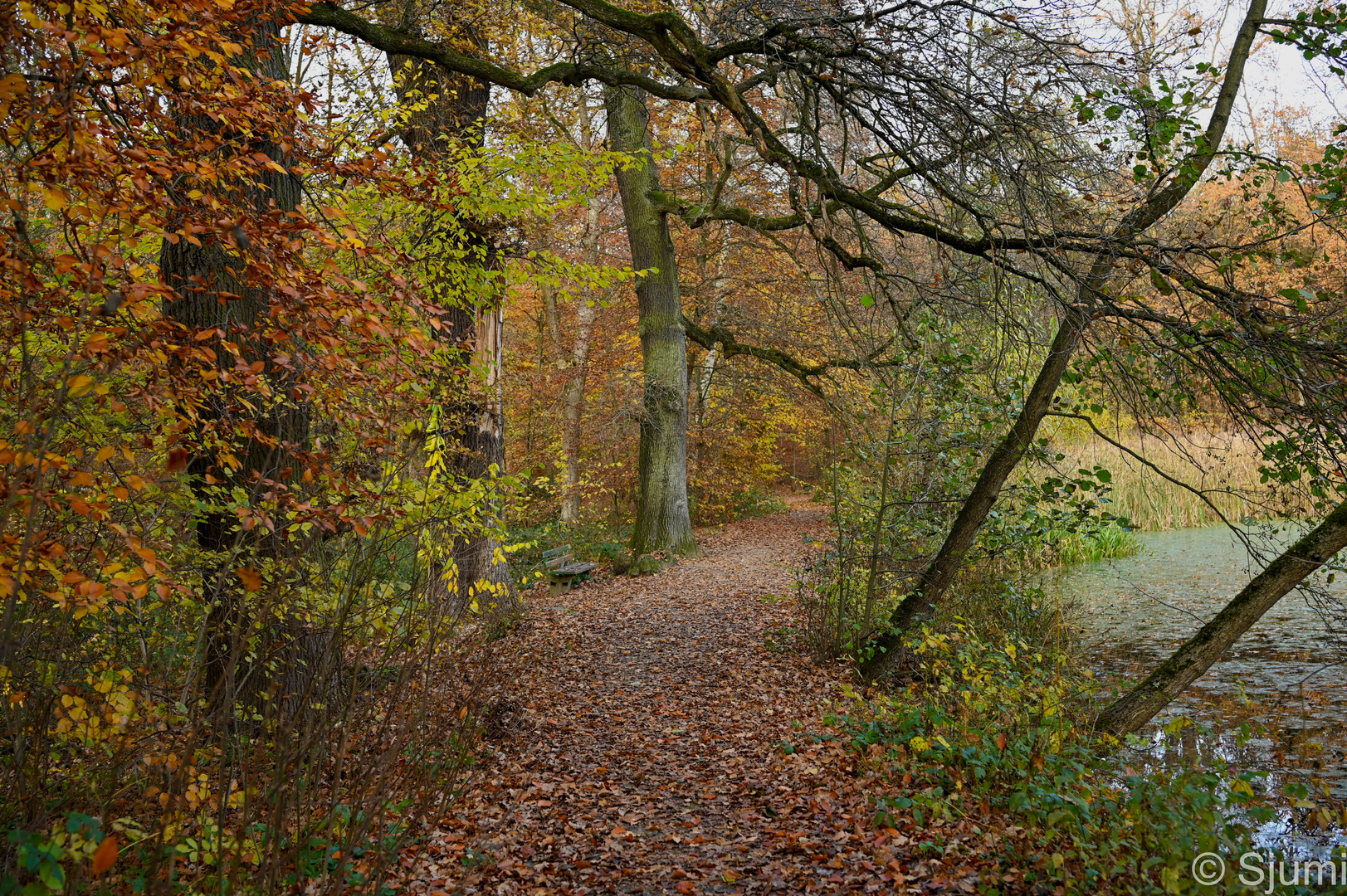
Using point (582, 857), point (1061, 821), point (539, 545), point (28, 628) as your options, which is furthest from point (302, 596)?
point (539, 545)

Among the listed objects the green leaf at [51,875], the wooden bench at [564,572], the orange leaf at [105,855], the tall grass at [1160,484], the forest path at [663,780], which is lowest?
the forest path at [663,780]

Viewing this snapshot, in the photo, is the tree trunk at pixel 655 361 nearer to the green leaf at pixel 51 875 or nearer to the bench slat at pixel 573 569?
the bench slat at pixel 573 569

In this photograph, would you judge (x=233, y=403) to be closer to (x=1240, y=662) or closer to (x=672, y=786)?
(x=672, y=786)

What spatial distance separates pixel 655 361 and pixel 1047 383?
754 cm

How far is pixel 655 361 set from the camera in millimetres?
12523

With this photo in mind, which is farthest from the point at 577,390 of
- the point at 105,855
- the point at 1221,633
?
the point at 105,855

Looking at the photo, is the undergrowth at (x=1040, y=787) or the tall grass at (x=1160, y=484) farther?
the tall grass at (x=1160, y=484)

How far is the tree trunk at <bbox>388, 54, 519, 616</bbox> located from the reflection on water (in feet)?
17.8

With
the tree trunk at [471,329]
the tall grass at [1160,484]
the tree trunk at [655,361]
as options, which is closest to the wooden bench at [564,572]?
the tree trunk at [655,361]

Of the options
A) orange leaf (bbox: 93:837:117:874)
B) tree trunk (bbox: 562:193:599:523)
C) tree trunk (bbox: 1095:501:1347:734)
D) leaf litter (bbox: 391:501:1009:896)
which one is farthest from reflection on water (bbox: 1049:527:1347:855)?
tree trunk (bbox: 562:193:599:523)

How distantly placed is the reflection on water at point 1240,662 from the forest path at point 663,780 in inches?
90.4

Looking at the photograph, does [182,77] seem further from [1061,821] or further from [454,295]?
[1061,821]

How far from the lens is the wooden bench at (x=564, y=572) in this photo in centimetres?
1159

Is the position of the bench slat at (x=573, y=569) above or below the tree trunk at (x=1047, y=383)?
below
